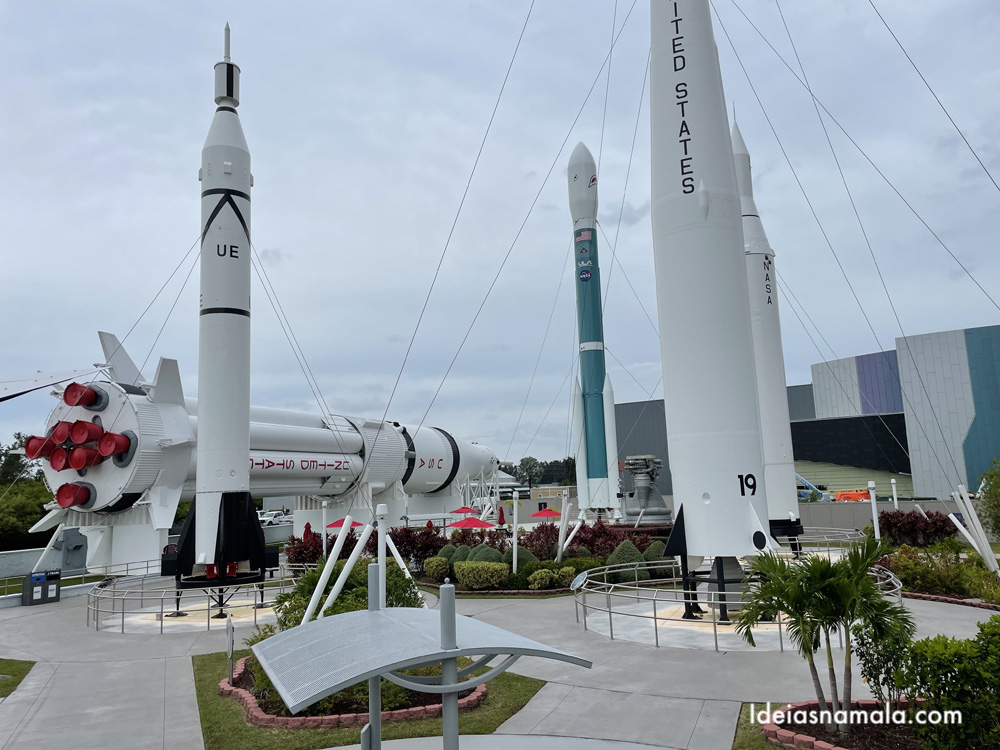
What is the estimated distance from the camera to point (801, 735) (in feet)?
23.2

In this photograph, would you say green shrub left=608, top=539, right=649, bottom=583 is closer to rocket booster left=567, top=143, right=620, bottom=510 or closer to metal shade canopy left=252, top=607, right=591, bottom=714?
rocket booster left=567, top=143, right=620, bottom=510

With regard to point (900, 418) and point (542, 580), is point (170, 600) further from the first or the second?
point (900, 418)

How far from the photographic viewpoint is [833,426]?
5350 centimetres

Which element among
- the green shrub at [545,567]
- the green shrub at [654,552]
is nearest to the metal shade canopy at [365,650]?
the green shrub at [545,567]

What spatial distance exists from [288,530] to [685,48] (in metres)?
36.3

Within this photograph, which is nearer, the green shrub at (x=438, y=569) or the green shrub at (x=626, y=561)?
the green shrub at (x=626, y=561)

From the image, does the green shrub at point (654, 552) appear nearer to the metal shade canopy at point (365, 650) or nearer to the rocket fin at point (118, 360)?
the metal shade canopy at point (365, 650)

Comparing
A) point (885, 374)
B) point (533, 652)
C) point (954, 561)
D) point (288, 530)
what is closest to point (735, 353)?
point (954, 561)

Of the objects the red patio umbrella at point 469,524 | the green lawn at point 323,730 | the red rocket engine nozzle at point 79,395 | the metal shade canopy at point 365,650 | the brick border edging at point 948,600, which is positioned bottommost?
the brick border edging at point 948,600

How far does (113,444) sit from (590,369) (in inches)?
809

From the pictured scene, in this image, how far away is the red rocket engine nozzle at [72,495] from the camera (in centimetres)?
2194

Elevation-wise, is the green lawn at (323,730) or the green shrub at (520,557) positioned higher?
the green shrub at (520,557)

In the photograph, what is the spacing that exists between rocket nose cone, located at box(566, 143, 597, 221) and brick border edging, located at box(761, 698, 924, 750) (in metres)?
29.5

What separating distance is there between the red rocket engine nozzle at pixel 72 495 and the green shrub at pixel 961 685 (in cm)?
2270
